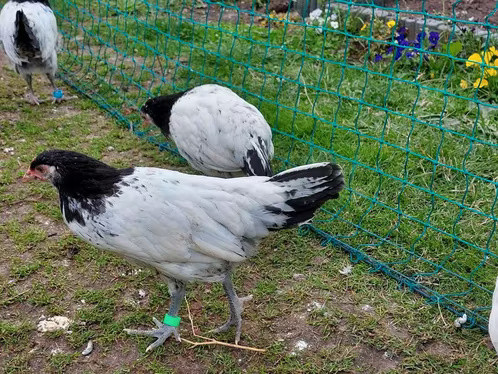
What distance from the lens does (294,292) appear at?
3.23 m

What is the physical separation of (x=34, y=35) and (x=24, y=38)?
0.10m

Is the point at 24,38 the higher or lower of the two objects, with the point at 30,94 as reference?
higher

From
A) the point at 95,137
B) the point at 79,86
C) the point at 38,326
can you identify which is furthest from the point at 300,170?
the point at 79,86

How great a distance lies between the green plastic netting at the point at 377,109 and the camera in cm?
334

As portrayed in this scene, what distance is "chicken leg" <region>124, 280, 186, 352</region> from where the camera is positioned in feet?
9.29

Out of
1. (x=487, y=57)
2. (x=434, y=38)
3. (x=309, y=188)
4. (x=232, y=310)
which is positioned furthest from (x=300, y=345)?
(x=434, y=38)

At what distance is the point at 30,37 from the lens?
199 inches

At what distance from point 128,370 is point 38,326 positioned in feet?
2.05

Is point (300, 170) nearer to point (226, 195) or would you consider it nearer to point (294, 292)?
point (226, 195)

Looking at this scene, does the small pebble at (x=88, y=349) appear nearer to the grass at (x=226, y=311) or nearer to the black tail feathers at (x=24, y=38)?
the grass at (x=226, y=311)

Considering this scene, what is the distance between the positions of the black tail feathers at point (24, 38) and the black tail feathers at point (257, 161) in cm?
281

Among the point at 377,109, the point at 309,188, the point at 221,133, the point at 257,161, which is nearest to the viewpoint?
the point at 309,188

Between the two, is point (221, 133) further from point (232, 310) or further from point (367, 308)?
point (367, 308)

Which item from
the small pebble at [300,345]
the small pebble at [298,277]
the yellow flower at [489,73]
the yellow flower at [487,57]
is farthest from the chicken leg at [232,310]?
the yellow flower at [489,73]
